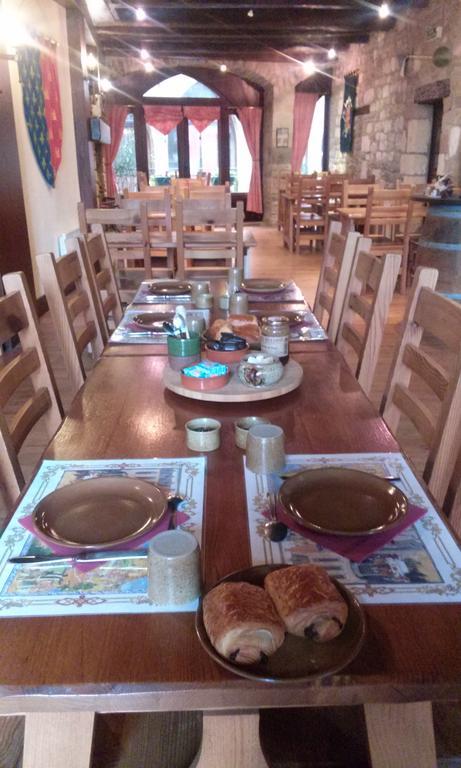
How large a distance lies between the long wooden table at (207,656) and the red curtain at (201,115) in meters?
10.7

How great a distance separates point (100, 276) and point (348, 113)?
24.6 ft

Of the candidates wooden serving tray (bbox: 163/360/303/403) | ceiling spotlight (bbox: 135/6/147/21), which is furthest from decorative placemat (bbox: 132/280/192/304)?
ceiling spotlight (bbox: 135/6/147/21)

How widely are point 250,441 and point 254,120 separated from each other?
10.9 meters

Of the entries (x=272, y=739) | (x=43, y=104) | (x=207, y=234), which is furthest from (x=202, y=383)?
(x=43, y=104)

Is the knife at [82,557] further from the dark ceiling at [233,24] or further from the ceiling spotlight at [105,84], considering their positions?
the ceiling spotlight at [105,84]

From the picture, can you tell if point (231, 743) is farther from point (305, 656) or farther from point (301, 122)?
point (301, 122)

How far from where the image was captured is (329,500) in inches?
36.6

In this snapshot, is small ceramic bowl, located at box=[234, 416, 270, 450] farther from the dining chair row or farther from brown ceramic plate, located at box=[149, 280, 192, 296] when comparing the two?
brown ceramic plate, located at box=[149, 280, 192, 296]

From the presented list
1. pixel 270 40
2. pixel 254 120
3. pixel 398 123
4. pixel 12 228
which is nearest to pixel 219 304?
pixel 12 228

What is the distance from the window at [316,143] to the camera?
10.6m

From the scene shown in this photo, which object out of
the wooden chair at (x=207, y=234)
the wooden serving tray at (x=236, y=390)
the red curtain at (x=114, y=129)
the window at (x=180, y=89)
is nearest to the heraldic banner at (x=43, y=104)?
the wooden chair at (x=207, y=234)

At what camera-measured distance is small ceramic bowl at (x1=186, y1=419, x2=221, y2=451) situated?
111 cm

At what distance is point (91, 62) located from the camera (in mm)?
7066

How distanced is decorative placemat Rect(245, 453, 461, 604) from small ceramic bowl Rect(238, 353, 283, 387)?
1.32 feet
